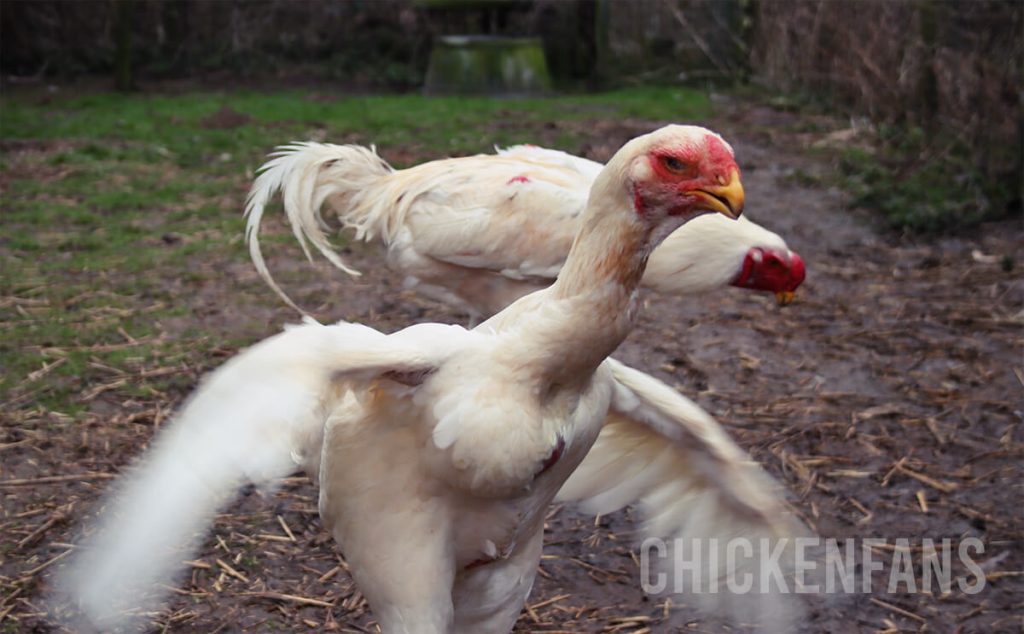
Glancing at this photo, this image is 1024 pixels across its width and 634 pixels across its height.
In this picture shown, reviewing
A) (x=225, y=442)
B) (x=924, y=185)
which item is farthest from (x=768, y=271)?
(x=924, y=185)

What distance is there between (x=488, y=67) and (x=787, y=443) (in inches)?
336

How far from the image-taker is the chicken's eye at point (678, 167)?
2.38 m

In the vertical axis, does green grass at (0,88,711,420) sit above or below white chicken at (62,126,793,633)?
below

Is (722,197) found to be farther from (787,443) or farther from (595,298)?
(787,443)

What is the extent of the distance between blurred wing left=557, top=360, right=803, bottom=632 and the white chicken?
13 centimetres

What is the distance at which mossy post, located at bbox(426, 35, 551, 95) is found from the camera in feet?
41.1

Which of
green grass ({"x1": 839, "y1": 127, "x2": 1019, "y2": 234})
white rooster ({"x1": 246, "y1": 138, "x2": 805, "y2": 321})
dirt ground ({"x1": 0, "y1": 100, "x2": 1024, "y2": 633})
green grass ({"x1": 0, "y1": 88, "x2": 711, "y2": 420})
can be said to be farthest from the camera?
green grass ({"x1": 839, "y1": 127, "x2": 1019, "y2": 234})

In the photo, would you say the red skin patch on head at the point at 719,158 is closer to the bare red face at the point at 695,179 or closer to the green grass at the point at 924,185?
the bare red face at the point at 695,179

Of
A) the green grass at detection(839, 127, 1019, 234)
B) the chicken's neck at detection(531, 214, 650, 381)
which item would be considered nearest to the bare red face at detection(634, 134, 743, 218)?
the chicken's neck at detection(531, 214, 650, 381)

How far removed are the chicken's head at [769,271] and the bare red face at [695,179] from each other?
7.20ft

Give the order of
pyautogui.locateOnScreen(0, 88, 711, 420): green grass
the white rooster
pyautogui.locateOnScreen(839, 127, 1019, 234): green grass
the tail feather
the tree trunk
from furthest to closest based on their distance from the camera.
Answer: the tree trunk, pyautogui.locateOnScreen(839, 127, 1019, 234): green grass, pyautogui.locateOnScreen(0, 88, 711, 420): green grass, the white rooster, the tail feather

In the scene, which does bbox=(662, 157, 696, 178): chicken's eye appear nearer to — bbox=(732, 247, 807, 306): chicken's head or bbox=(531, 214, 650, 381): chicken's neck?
bbox=(531, 214, 650, 381): chicken's neck

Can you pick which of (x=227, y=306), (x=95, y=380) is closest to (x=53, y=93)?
(x=227, y=306)

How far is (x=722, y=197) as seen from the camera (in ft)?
7.76
